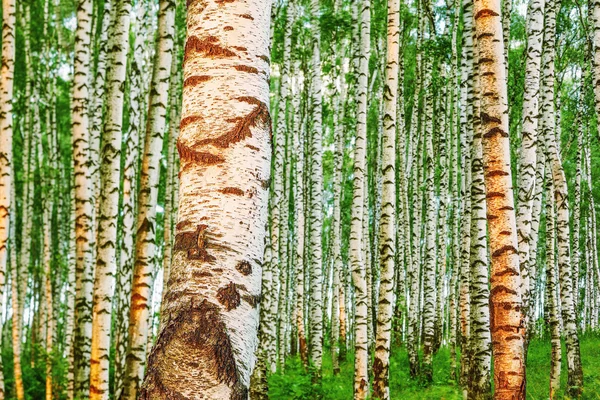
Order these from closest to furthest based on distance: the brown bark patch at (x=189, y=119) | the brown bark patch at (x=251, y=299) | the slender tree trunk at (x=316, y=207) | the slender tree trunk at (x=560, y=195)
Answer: the brown bark patch at (x=251, y=299) → the brown bark patch at (x=189, y=119) → the slender tree trunk at (x=560, y=195) → the slender tree trunk at (x=316, y=207)

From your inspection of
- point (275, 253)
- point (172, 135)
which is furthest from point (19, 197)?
point (275, 253)

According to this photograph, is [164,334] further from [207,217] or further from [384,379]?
[384,379]

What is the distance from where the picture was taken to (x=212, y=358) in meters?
1.19

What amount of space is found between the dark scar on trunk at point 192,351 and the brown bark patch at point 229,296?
0.02 meters

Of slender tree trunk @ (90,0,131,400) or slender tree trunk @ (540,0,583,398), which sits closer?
slender tree trunk @ (90,0,131,400)

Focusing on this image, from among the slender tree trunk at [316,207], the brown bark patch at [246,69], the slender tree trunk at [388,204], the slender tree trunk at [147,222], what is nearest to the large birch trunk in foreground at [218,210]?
the brown bark patch at [246,69]

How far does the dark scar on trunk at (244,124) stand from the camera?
1.36 meters

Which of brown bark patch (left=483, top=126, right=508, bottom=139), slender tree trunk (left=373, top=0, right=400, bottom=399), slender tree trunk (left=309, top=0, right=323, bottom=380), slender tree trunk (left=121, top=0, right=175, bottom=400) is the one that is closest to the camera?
brown bark patch (left=483, top=126, right=508, bottom=139)

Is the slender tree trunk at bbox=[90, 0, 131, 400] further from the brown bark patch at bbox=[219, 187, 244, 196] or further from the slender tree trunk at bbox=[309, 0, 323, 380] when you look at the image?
the slender tree trunk at bbox=[309, 0, 323, 380]

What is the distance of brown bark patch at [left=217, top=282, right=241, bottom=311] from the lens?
4.05ft

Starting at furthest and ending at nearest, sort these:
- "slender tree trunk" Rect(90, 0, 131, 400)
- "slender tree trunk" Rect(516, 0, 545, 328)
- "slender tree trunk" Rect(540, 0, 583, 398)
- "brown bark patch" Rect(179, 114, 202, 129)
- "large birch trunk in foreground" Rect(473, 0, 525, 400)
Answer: "slender tree trunk" Rect(540, 0, 583, 398) → "slender tree trunk" Rect(516, 0, 545, 328) → "slender tree trunk" Rect(90, 0, 131, 400) → "large birch trunk in foreground" Rect(473, 0, 525, 400) → "brown bark patch" Rect(179, 114, 202, 129)

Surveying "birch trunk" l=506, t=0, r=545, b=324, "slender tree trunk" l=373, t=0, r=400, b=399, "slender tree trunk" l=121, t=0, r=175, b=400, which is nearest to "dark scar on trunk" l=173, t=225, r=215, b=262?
"slender tree trunk" l=121, t=0, r=175, b=400

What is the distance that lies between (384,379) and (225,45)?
5370mm

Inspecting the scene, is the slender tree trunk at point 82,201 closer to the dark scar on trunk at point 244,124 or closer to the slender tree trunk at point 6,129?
the slender tree trunk at point 6,129
